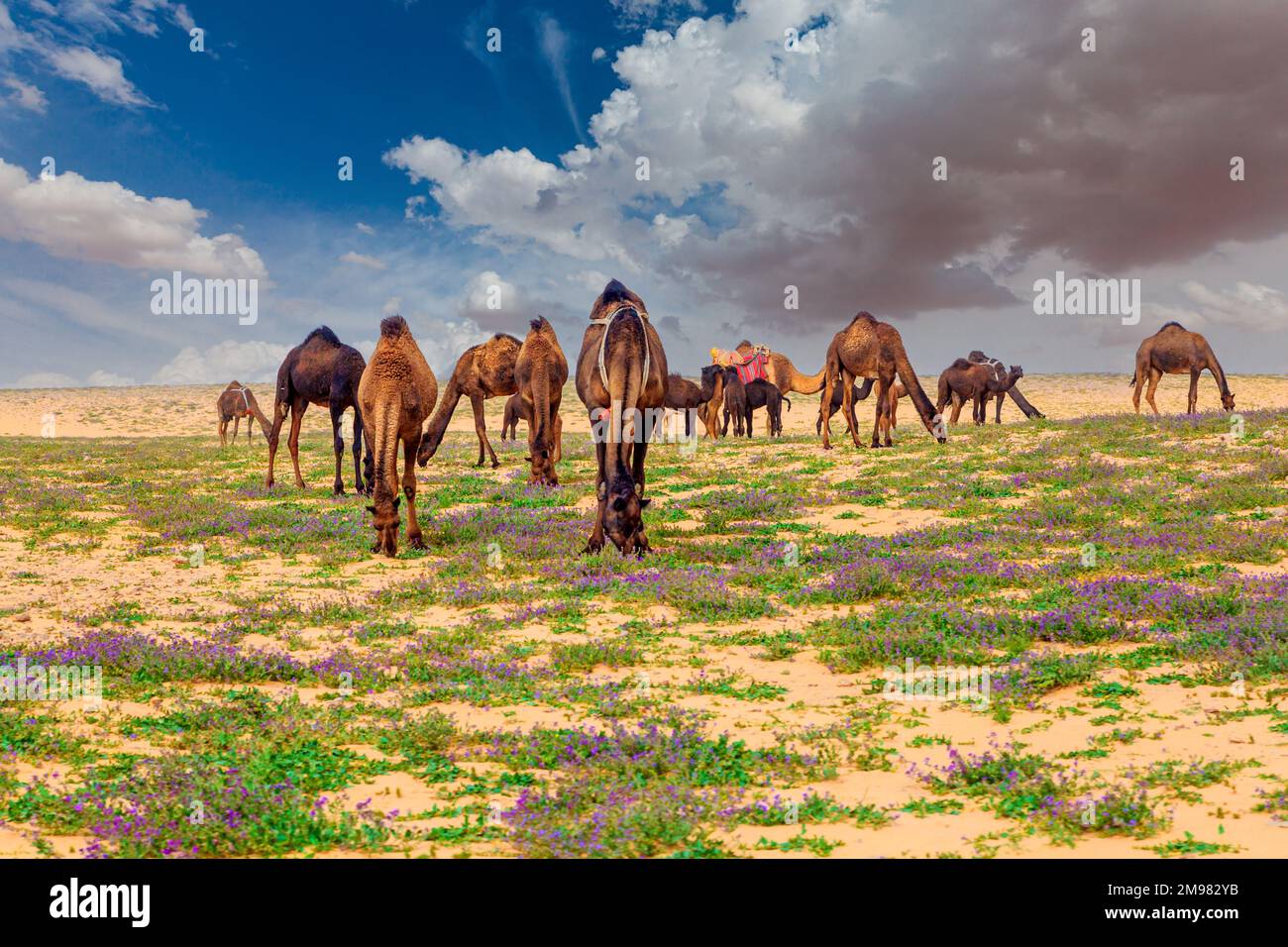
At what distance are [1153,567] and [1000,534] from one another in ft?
8.24

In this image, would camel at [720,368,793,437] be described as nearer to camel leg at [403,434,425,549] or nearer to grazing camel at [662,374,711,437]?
grazing camel at [662,374,711,437]

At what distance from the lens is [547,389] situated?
1847 centimetres

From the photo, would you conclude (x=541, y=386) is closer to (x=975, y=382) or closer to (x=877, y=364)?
A: (x=877, y=364)

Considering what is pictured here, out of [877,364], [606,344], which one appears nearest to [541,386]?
[606,344]

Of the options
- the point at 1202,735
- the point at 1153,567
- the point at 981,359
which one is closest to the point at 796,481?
the point at 1153,567

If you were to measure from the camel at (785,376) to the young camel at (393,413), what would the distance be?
91.5 feet

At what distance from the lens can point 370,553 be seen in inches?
521

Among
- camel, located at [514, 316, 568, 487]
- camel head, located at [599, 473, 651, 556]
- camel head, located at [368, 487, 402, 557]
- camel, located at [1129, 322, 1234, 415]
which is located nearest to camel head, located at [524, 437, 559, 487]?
camel, located at [514, 316, 568, 487]

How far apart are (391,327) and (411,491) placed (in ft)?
9.17

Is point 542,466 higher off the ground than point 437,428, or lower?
lower

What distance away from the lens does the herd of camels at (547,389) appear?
38.8 feet

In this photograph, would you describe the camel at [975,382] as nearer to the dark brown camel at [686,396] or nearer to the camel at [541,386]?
the dark brown camel at [686,396]

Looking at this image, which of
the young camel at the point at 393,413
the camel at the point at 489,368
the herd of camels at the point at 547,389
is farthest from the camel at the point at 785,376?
the young camel at the point at 393,413

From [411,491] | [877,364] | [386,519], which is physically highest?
[877,364]
